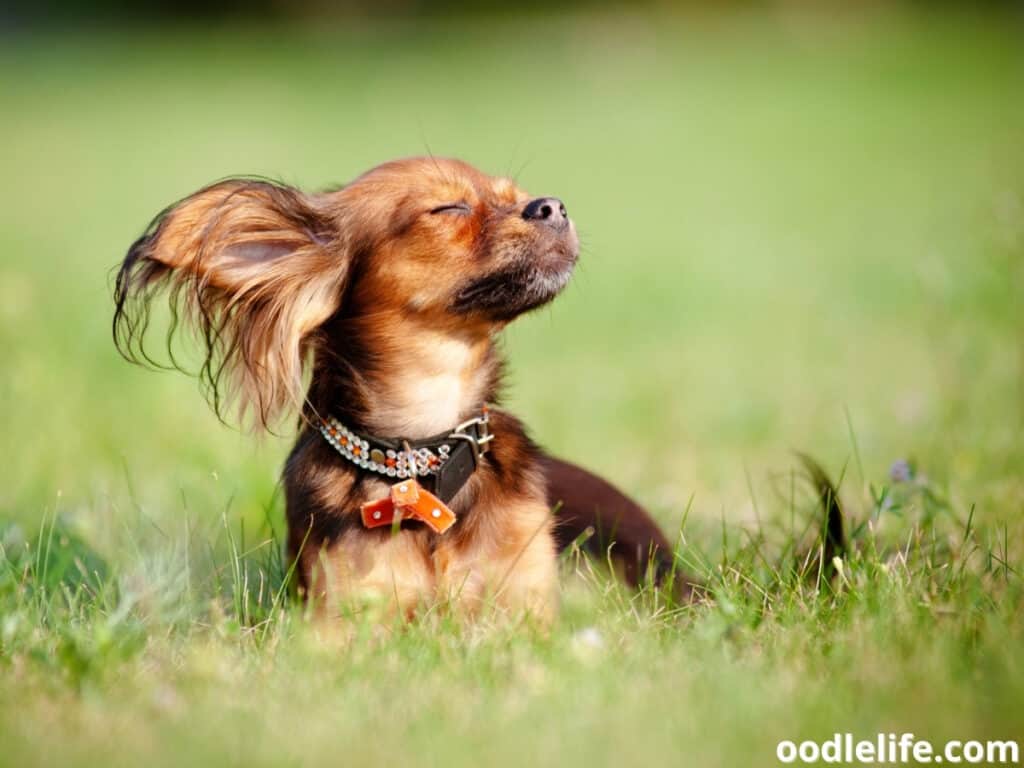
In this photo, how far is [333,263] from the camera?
145 inches

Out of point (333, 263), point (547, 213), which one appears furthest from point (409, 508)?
point (547, 213)

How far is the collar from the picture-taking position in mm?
3496

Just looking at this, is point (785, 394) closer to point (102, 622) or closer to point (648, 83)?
point (102, 622)

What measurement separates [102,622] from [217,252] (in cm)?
101

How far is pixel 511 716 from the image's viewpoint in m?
2.65

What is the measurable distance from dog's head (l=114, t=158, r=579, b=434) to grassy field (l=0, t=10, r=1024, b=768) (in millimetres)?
493

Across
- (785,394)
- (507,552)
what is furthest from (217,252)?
(785,394)

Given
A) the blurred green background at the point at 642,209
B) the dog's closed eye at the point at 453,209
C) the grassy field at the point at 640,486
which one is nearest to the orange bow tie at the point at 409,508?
the grassy field at the point at 640,486

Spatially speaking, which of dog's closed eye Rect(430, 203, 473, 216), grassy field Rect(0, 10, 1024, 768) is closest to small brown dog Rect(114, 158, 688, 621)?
dog's closed eye Rect(430, 203, 473, 216)

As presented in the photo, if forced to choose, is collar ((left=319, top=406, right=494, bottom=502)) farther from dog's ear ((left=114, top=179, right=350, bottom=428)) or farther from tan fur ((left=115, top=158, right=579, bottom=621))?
dog's ear ((left=114, top=179, right=350, bottom=428))

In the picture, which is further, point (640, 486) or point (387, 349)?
point (640, 486)

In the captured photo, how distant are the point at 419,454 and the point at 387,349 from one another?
332 mm

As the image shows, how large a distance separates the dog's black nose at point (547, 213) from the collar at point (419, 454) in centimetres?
58

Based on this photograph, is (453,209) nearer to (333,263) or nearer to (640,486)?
(333,263)
